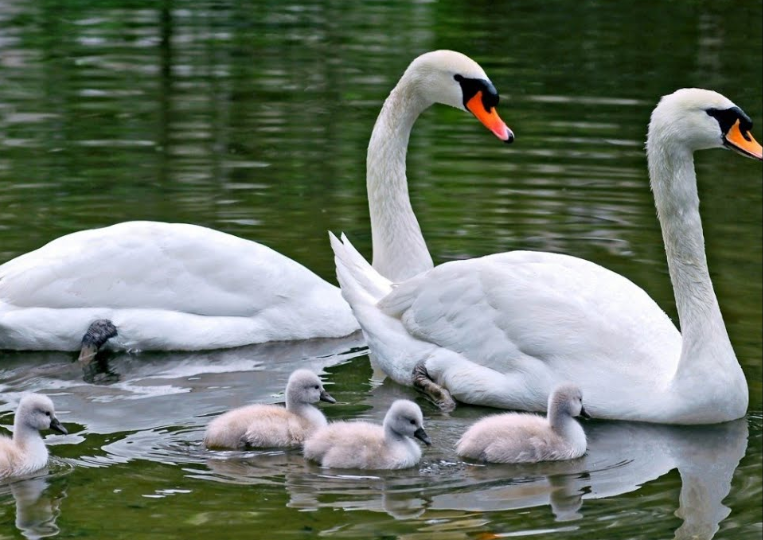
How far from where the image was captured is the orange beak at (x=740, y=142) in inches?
351

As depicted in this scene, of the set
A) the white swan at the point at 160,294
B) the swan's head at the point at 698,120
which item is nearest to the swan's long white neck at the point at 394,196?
the white swan at the point at 160,294

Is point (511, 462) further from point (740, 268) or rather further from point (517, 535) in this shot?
point (740, 268)

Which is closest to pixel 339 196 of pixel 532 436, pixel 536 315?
pixel 536 315

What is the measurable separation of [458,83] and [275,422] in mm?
3559

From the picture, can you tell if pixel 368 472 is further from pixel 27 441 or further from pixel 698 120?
pixel 698 120

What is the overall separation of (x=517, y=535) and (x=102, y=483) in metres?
1.92

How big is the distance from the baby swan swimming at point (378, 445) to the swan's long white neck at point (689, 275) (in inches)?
62.7

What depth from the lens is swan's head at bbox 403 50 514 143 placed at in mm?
11016

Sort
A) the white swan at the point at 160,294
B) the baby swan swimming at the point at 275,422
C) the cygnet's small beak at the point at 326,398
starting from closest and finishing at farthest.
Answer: the baby swan swimming at the point at 275,422, the cygnet's small beak at the point at 326,398, the white swan at the point at 160,294

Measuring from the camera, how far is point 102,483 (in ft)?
25.6

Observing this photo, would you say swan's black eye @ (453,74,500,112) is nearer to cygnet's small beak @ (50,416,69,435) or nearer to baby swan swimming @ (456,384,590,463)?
baby swan swimming @ (456,384,590,463)

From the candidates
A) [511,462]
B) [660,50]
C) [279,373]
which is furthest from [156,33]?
[511,462]

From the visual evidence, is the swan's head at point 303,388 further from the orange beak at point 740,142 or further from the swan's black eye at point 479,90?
the swan's black eye at point 479,90

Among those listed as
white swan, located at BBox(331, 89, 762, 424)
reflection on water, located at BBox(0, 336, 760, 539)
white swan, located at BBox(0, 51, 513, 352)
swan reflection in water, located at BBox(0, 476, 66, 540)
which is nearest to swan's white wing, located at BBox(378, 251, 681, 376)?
white swan, located at BBox(331, 89, 762, 424)
